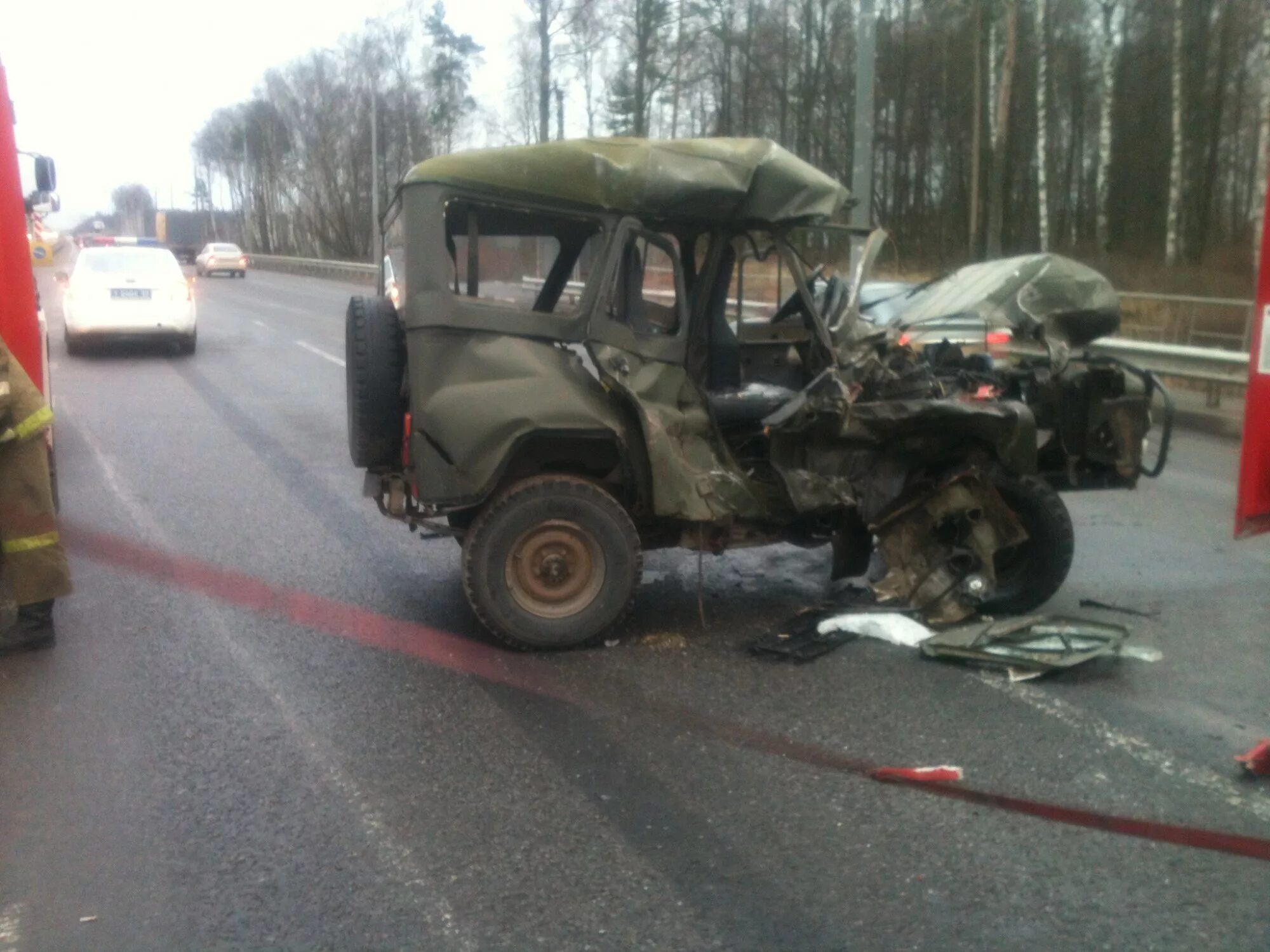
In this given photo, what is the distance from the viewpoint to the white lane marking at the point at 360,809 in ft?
11.9

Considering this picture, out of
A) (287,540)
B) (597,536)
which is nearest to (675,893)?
(597,536)

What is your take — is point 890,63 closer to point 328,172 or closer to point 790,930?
point 328,172

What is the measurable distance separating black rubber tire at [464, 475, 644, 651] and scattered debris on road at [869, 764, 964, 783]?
1.76 metres

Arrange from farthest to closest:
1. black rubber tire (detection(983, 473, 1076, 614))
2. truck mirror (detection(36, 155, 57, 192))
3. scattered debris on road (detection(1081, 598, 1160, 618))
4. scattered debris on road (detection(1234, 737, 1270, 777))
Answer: truck mirror (detection(36, 155, 57, 192)) → scattered debris on road (detection(1081, 598, 1160, 618)) → black rubber tire (detection(983, 473, 1076, 614)) → scattered debris on road (detection(1234, 737, 1270, 777))

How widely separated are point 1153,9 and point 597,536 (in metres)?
36.6

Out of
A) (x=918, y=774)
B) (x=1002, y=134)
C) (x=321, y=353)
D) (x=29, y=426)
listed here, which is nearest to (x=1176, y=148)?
(x=1002, y=134)

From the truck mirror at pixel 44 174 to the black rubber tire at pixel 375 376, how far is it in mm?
6188

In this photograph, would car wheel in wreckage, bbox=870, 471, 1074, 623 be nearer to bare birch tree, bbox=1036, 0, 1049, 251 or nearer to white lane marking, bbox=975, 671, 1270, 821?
white lane marking, bbox=975, 671, 1270, 821

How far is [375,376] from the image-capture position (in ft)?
19.9

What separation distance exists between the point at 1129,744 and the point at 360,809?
2769mm

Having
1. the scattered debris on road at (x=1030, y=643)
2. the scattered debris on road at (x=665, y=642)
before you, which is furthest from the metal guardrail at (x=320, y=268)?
the scattered debris on road at (x=1030, y=643)

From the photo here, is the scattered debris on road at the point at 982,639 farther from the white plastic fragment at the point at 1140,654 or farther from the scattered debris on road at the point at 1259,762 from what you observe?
the scattered debris on road at the point at 1259,762

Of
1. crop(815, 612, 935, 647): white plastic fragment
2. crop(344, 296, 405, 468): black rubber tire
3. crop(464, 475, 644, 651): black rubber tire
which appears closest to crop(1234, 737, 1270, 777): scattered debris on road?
crop(815, 612, 935, 647): white plastic fragment

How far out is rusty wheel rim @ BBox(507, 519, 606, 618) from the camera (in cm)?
599
